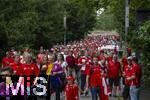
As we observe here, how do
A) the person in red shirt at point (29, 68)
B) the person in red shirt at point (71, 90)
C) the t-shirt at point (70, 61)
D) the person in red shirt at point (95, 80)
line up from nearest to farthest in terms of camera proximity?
1. the person in red shirt at point (71, 90)
2. the person in red shirt at point (95, 80)
3. the person in red shirt at point (29, 68)
4. the t-shirt at point (70, 61)

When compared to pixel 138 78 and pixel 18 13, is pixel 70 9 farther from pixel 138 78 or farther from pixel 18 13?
pixel 138 78

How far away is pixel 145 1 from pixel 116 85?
5.93m

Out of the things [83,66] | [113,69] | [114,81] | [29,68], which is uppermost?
[29,68]

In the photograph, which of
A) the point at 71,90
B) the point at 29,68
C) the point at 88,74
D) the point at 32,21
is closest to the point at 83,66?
the point at 88,74

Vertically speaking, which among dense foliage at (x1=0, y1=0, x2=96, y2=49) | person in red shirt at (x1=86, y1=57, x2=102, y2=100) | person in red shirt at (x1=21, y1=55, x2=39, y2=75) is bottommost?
person in red shirt at (x1=86, y1=57, x2=102, y2=100)

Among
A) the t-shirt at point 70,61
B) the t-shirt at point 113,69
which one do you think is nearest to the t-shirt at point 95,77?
the t-shirt at point 113,69

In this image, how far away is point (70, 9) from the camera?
221 feet

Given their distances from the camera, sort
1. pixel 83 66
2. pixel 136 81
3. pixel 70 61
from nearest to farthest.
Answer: pixel 136 81
pixel 83 66
pixel 70 61

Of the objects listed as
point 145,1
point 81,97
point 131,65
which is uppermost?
point 145,1

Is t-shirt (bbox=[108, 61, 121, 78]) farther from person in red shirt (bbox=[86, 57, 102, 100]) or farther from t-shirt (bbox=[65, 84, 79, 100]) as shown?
t-shirt (bbox=[65, 84, 79, 100])

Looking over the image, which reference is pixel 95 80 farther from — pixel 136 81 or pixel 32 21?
pixel 32 21

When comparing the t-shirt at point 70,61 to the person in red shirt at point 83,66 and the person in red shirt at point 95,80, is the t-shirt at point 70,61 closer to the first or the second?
the person in red shirt at point 83,66

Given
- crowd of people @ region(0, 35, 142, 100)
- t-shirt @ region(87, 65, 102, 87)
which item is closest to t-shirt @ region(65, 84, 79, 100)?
crowd of people @ region(0, 35, 142, 100)

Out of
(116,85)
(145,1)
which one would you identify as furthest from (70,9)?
(116,85)
